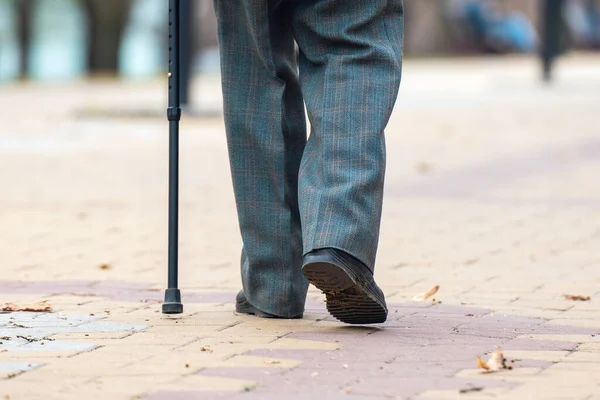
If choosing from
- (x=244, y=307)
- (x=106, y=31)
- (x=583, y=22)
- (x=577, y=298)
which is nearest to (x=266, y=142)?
(x=244, y=307)

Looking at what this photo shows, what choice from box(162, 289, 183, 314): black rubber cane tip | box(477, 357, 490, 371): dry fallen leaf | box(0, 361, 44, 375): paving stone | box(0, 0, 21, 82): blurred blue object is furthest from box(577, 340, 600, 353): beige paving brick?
box(0, 0, 21, 82): blurred blue object

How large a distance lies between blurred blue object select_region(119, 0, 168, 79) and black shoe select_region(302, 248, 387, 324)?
28175mm

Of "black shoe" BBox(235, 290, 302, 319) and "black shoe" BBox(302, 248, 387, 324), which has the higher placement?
"black shoe" BBox(302, 248, 387, 324)

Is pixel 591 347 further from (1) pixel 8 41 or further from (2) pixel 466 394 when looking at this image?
(1) pixel 8 41

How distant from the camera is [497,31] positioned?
4059 centimetres

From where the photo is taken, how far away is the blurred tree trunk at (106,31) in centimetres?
2661

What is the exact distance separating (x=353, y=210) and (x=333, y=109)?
0.30m

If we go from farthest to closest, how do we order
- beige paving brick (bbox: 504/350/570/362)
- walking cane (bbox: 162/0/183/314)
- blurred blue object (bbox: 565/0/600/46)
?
blurred blue object (bbox: 565/0/600/46) → walking cane (bbox: 162/0/183/314) → beige paving brick (bbox: 504/350/570/362)

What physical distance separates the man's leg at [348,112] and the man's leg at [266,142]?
0.42 feet

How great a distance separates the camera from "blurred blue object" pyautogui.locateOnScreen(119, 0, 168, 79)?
3322 centimetres

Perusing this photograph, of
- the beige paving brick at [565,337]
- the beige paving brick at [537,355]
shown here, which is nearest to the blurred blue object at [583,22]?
the beige paving brick at [565,337]

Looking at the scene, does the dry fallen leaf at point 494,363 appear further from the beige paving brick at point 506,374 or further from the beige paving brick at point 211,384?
the beige paving brick at point 211,384

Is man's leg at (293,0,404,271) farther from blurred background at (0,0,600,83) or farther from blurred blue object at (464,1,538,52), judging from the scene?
blurred blue object at (464,1,538,52)

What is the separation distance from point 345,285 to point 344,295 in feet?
0.31
